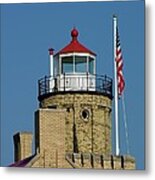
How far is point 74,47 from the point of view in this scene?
189 inches

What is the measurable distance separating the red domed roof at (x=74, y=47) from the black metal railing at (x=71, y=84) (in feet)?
0.47

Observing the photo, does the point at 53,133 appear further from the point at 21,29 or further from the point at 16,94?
the point at 21,29

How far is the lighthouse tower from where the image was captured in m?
4.77

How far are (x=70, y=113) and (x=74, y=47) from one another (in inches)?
15.8

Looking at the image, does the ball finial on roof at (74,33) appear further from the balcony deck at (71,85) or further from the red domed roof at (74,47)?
the balcony deck at (71,85)

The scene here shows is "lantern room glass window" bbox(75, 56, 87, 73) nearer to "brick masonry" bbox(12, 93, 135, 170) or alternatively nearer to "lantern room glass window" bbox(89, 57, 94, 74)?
"lantern room glass window" bbox(89, 57, 94, 74)

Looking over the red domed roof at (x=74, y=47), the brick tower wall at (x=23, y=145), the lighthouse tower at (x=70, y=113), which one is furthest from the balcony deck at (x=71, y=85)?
the brick tower wall at (x=23, y=145)

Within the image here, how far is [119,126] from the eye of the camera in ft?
15.5

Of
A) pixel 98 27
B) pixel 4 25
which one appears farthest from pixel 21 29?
pixel 98 27

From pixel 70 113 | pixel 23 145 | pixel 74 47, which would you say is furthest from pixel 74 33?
pixel 23 145

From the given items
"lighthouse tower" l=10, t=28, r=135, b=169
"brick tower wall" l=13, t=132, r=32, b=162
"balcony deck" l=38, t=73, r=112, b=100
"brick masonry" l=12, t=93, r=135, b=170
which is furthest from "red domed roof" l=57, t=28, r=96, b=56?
"brick tower wall" l=13, t=132, r=32, b=162

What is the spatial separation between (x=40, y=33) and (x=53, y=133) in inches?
24.1

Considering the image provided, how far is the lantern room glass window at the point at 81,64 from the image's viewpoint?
4.81 m

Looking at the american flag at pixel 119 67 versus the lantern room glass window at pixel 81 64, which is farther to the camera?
the lantern room glass window at pixel 81 64
